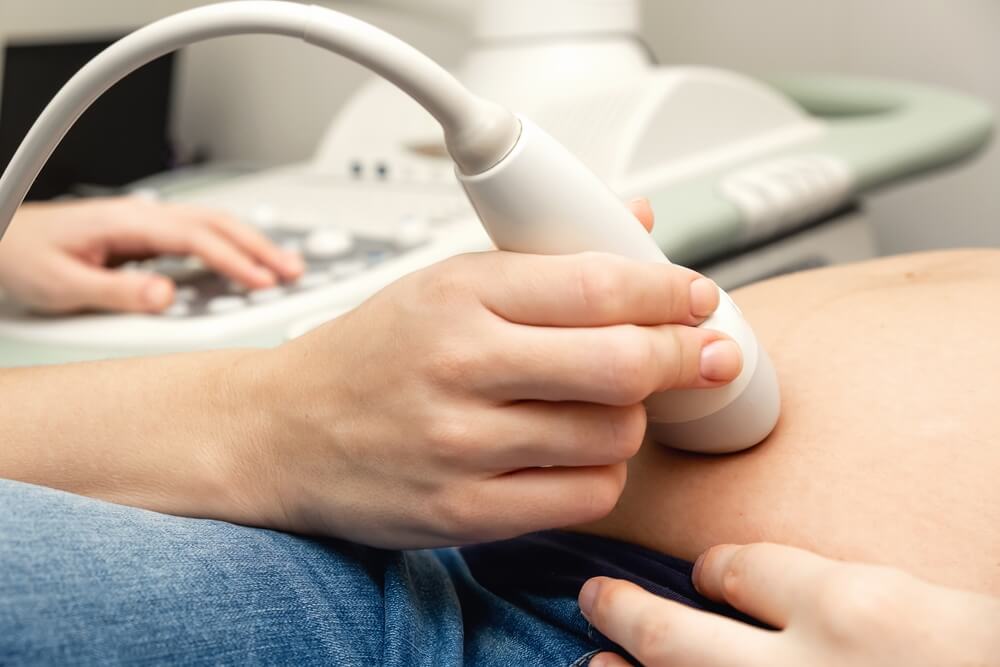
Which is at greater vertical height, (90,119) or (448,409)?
(448,409)

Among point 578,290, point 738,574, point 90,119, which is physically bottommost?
point 90,119

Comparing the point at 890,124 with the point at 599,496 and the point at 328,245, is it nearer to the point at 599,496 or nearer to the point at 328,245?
the point at 328,245

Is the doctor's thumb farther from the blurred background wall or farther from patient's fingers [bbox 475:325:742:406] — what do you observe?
the blurred background wall

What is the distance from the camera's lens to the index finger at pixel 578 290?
0.33m

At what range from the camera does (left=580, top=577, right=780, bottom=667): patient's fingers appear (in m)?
0.33

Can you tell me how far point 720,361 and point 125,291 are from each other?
1.53 feet

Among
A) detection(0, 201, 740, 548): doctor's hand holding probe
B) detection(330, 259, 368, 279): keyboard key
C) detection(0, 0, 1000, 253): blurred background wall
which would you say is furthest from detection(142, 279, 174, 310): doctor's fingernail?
detection(0, 0, 1000, 253): blurred background wall

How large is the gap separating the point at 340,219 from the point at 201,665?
59cm

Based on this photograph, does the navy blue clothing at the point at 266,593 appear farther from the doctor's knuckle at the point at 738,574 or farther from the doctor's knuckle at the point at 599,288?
the doctor's knuckle at the point at 599,288

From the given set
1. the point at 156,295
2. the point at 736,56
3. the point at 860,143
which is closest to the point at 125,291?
the point at 156,295

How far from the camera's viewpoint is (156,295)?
0.67m

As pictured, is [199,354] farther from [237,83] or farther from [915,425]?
[237,83]

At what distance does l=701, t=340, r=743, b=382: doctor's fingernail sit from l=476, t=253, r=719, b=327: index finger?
3cm

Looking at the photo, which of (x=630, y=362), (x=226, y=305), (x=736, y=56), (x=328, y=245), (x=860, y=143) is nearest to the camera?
(x=630, y=362)
